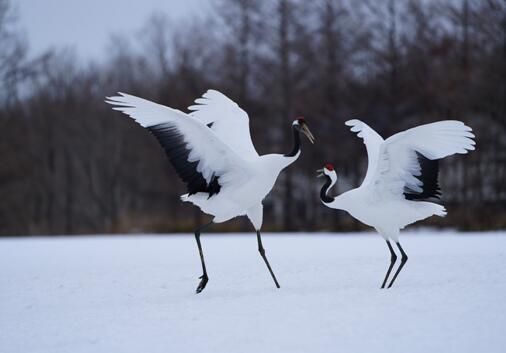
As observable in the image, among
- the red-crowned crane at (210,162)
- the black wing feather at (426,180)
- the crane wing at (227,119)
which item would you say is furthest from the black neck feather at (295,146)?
the black wing feather at (426,180)

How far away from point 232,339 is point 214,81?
1801 centimetres

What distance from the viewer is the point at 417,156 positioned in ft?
23.0

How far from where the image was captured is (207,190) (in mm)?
7430

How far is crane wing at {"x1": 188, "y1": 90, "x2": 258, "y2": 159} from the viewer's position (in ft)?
26.8

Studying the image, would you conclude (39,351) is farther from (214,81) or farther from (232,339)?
(214,81)

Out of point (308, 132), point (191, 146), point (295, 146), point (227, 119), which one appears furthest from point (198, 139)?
point (227, 119)

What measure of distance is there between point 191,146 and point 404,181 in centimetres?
215

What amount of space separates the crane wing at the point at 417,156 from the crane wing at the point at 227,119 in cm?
170

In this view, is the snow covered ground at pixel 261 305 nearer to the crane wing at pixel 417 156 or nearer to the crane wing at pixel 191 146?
the crane wing at pixel 417 156

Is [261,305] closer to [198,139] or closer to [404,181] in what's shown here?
[198,139]

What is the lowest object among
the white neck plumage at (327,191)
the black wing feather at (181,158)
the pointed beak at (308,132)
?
the white neck plumage at (327,191)

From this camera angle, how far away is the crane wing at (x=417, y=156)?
22.4 feet

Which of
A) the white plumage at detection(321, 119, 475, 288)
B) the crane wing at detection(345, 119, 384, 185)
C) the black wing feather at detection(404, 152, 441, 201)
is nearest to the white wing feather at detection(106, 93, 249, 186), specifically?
the white plumage at detection(321, 119, 475, 288)

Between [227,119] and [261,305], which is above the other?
[227,119]
